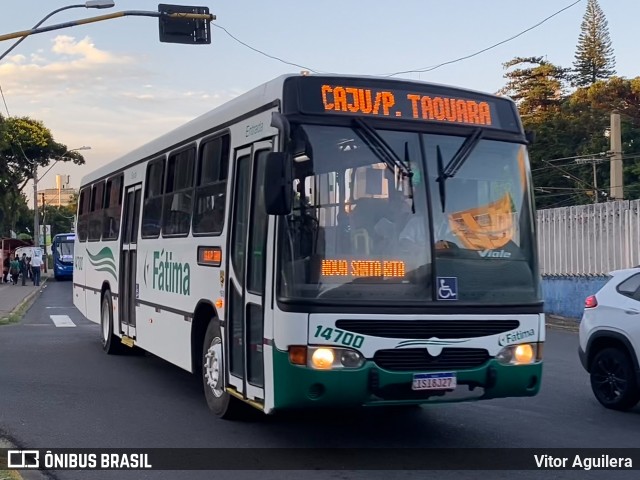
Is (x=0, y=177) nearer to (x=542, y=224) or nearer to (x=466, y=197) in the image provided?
(x=542, y=224)

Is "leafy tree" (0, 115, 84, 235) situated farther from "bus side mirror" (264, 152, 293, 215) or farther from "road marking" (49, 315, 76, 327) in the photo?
"bus side mirror" (264, 152, 293, 215)

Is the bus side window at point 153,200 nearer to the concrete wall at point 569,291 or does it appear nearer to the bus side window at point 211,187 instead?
the bus side window at point 211,187

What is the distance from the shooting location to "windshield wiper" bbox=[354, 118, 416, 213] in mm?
7469

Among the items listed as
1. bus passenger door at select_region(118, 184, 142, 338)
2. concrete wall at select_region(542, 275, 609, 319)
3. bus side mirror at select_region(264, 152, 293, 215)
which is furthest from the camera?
concrete wall at select_region(542, 275, 609, 319)

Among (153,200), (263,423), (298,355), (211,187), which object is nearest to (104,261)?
(153,200)

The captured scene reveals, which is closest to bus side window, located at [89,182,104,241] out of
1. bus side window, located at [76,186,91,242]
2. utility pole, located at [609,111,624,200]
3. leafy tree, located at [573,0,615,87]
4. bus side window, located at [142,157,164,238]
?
bus side window, located at [76,186,91,242]

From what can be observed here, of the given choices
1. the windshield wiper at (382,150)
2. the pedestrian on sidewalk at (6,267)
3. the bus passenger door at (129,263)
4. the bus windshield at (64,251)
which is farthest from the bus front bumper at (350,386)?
the bus windshield at (64,251)

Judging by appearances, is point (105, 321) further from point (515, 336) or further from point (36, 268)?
point (36, 268)

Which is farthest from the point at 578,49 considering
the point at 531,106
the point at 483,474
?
the point at 483,474

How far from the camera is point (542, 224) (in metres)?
25.5

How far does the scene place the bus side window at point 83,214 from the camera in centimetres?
1770

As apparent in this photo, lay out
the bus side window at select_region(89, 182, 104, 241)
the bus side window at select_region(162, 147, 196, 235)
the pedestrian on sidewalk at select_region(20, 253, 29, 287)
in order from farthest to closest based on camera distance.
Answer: the pedestrian on sidewalk at select_region(20, 253, 29, 287) → the bus side window at select_region(89, 182, 104, 241) → the bus side window at select_region(162, 147, 196, 235)

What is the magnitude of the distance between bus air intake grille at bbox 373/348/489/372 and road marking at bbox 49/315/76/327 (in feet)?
53.7

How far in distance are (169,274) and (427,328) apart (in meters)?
4.49
